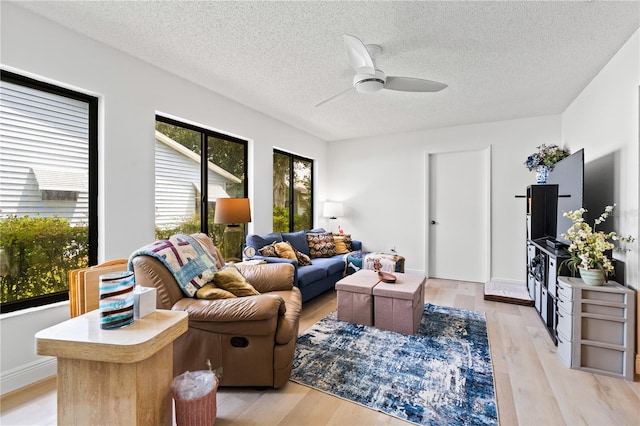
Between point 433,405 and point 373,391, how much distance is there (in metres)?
0.36

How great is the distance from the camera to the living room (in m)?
2.13

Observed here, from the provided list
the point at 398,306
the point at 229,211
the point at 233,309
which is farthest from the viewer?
the point at 229,211

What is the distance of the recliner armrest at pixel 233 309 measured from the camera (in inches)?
70.4

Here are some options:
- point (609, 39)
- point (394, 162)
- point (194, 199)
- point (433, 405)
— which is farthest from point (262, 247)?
point (609, 39)

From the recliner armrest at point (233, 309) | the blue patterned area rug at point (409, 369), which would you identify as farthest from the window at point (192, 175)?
→ the blue patterned area rug at point (409, 369)

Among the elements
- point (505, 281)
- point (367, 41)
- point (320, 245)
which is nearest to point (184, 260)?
point (367, 41)

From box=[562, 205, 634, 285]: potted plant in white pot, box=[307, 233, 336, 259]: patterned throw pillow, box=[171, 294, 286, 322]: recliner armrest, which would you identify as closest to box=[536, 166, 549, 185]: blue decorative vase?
box=[562, 205, 634, 285]: potted plant in white pot

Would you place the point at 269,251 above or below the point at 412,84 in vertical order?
below

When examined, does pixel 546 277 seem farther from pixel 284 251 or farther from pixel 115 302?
pixel 115 302

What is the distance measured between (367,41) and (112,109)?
2202 mm

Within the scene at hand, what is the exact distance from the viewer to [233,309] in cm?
181

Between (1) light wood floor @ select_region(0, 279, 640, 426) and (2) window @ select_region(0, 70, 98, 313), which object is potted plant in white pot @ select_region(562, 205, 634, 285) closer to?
(1) light wood floor @ select_region(0, 279, 640, 426)

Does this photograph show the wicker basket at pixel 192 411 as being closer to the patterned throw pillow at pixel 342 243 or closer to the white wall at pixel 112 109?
the white wall at pixel 112 109

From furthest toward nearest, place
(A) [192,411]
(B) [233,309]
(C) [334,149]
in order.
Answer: (C) [334,149]
(B) [233,309]
(A) [192,411]
